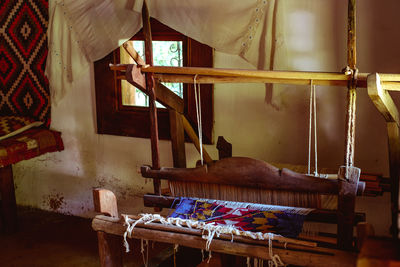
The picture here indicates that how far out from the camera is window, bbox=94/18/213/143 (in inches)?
163

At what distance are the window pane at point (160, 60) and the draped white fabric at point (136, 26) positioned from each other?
38 centimetres

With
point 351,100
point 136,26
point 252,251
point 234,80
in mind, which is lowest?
point 252,251

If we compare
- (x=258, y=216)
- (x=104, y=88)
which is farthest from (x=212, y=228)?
(x=104, y=88)

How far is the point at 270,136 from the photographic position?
4000 millimetres

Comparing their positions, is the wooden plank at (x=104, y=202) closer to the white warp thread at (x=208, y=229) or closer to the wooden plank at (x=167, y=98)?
the white warp thread at (x=208, y=229)

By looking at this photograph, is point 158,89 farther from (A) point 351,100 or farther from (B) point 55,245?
(B) point 55,245

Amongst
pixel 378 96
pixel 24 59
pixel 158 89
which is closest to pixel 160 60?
pixel 158 89

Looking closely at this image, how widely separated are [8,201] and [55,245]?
68 cm

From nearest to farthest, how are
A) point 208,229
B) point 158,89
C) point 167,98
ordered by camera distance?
point 208,229
point 158,89
point 167,98

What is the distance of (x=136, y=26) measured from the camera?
4008 millimetres

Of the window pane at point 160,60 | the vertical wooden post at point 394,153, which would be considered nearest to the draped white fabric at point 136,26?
the window pane at point 160,60

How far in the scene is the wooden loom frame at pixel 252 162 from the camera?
2.24 meters

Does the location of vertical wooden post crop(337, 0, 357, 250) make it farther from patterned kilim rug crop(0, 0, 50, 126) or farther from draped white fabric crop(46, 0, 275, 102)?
patterned kilim rug crop(0, 0, 50, 126)

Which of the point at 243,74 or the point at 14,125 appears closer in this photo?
the point at 243,74
